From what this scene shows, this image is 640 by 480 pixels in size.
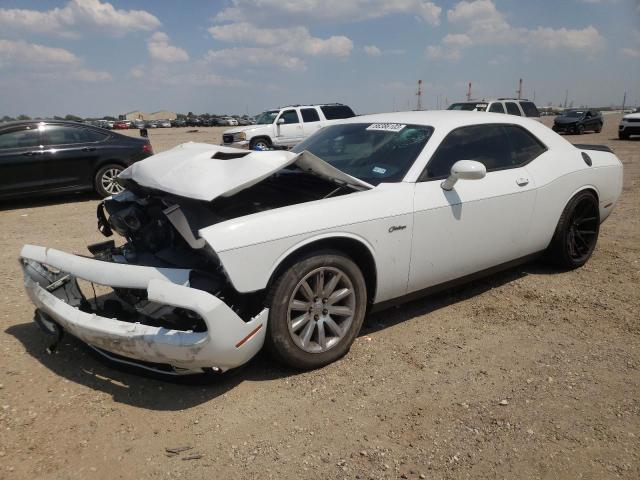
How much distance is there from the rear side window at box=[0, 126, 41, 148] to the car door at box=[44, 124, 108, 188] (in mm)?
152

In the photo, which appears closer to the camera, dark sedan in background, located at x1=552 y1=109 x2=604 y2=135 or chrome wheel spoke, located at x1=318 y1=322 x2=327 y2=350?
chrome wheel spoke, located at x1=318 y1=322 x2=327 y2=350

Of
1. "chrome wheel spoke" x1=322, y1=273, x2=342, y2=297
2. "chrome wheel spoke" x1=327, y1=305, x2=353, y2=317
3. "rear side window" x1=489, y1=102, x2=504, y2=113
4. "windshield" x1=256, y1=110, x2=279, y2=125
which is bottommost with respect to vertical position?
"chrome wheel spoke" x1=327, y1=305, x2=353, y2=317

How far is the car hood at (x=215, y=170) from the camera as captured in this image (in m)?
2.90

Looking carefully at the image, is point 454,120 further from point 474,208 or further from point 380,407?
point 380,407

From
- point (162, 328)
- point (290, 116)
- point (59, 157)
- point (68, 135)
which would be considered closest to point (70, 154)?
point (59, 157)

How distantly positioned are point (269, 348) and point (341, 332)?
0.51 meters

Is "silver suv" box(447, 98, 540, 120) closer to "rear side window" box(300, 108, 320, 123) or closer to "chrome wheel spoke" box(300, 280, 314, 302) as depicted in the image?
"rear side window" box(300, 108, 320, 123)

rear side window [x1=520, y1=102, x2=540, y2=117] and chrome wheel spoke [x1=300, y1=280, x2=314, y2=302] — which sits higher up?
rear side window [x1=520, y1=102, x2=540, y2=117]

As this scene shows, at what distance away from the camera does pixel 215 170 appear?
9.89 ft

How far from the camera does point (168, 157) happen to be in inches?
136

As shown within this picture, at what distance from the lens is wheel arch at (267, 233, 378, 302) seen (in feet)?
9.27

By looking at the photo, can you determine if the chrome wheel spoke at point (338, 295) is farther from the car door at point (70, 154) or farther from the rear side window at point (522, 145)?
the car door at point (70, 154)

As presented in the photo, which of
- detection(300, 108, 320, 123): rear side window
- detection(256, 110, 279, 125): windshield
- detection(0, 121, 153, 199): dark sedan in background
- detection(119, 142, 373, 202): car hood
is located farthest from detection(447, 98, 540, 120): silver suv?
detection(119, 142, 373, 202): car hood

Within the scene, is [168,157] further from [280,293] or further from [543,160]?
[543,160]
